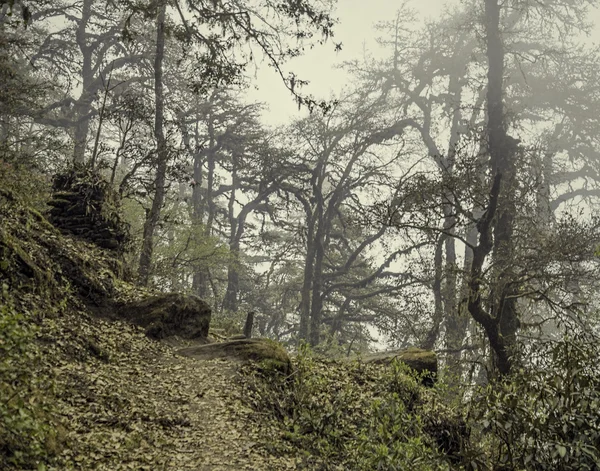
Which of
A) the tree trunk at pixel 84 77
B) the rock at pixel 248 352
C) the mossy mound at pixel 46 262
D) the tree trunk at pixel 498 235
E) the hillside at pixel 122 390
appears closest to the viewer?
the hillside at pixel 122 390

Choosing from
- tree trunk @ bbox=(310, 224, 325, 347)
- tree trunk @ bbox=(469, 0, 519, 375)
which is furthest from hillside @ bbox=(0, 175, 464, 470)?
tree trunk @ bbox=(310, 224, 325, 347)

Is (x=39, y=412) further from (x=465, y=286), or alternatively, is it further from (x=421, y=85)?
(x=421, y=85)

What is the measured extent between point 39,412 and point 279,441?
2.95 metres

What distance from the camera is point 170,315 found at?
10172 millimetres

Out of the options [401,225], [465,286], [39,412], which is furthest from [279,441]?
[465,286]

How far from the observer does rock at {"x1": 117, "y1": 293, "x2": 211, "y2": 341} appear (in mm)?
9922

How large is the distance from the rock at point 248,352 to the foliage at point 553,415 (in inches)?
146

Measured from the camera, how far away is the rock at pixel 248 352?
905cm

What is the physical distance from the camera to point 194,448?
641 centimetres

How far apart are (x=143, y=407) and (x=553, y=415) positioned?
15.4ft

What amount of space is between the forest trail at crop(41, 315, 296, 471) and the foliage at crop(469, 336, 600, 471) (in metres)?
2.45

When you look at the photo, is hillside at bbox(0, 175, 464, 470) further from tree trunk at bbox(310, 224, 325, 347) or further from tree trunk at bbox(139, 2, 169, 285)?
tree trunk at bbox(310, 224, 325, 347)

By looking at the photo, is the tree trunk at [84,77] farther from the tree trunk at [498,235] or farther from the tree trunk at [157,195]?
the tree trunk at [498,235]

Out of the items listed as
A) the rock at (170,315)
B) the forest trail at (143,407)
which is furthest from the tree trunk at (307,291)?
the forest trail at (143,407)
